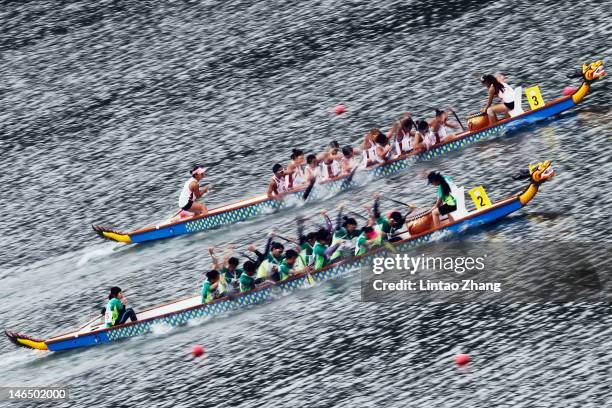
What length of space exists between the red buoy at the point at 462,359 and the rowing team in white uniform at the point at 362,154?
8.87 meters

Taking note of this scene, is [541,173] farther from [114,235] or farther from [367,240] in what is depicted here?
[114,235]

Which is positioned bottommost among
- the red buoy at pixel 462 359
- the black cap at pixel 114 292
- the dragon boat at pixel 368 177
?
the red buoy at pixel 462 359

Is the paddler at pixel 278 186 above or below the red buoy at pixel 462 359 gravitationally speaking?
above

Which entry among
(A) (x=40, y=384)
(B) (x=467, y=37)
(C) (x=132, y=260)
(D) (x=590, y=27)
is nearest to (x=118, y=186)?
(C) (x=132, y=260)

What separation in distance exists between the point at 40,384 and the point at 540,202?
12562mm

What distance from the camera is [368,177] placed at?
3222 centimetres

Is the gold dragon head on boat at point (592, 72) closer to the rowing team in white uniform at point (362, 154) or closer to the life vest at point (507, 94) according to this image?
the life vest at point (507, 94)

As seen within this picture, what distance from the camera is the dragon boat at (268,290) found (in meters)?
27.7

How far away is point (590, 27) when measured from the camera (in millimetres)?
37094

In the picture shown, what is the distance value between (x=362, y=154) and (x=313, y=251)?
4982 millimetres

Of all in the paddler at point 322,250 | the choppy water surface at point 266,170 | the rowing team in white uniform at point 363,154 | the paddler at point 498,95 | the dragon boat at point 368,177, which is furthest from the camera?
the paddler at point 498,95

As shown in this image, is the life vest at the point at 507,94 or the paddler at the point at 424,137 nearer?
the paddler at the point at 424,137

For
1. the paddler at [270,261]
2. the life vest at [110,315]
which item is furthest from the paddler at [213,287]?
the life vest at [110,315]

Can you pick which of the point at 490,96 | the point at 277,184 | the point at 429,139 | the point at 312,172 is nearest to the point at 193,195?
the point at 277,184
